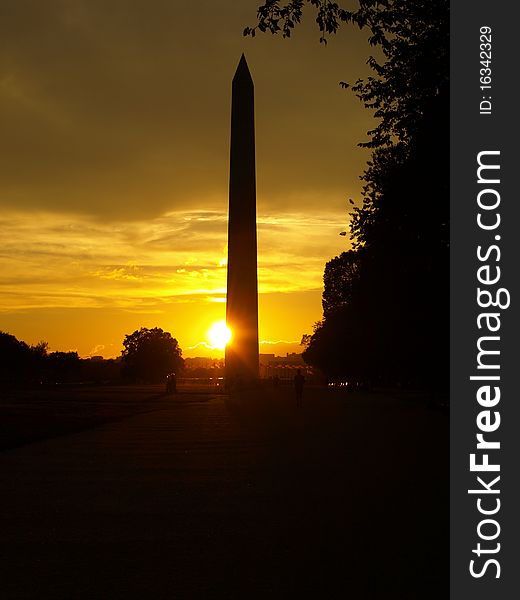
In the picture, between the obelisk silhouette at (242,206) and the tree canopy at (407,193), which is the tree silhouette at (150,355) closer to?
the obelisk silhouette at (242,206)

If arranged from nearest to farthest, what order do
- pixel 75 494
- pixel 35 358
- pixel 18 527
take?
pixel 18 527 → pixel 75 494 → pixel 35 358

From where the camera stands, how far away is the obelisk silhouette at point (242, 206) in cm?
5912

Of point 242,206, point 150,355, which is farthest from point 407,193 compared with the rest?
point 150,355

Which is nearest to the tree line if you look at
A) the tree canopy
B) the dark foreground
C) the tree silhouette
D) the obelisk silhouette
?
the tree silhouette

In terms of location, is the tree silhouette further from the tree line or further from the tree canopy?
the tree canopy

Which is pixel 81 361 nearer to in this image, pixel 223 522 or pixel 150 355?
pixel 150 355

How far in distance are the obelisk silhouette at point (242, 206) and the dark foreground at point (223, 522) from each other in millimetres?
39361

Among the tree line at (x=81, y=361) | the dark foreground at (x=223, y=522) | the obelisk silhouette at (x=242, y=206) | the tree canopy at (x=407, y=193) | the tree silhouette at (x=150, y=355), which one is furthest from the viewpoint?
the tree silhouette at (x=150, y=355)

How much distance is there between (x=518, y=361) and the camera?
38.1ft

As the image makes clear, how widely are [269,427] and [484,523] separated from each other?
1968cm

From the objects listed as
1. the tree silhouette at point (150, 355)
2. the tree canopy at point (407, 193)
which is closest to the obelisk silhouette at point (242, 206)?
the tree canopy at point (407, 193)

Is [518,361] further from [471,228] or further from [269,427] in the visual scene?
[269,427]

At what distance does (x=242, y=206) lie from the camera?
197 ft

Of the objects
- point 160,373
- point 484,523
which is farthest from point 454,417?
point 160,373
